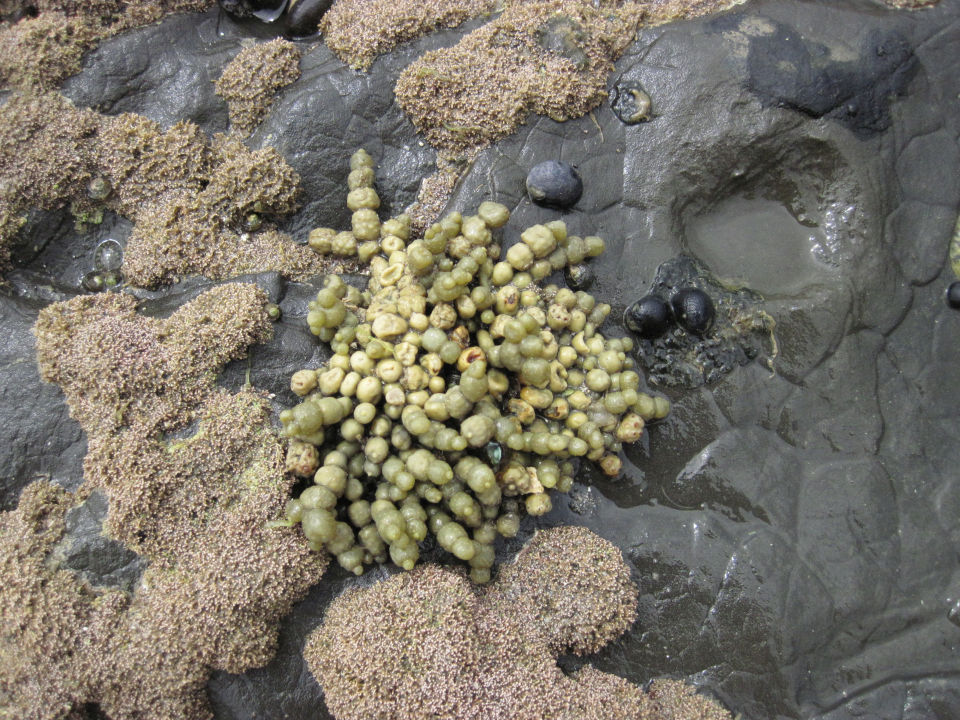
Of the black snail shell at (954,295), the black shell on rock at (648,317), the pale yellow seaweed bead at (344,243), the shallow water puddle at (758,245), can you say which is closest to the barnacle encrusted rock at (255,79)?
the pale yellow seaweed bead at (344,243)

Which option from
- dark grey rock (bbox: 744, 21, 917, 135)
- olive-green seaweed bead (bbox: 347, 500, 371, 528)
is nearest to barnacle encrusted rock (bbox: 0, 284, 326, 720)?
olive-green seaweed bead (bbox: 347, 500, 371, 528)

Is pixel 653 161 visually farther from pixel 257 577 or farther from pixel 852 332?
pixel 257 577

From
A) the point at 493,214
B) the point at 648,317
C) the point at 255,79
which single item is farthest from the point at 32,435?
the point at 648,317

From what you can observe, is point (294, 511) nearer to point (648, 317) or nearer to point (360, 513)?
point (360, 513)

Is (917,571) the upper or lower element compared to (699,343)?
lower

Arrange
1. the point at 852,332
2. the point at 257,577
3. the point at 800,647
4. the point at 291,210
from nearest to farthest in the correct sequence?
the point at 257,577, the point at 800,647, the point at 852,332, the point at 291,210

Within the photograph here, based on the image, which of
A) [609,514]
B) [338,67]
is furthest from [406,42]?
[609,514]
